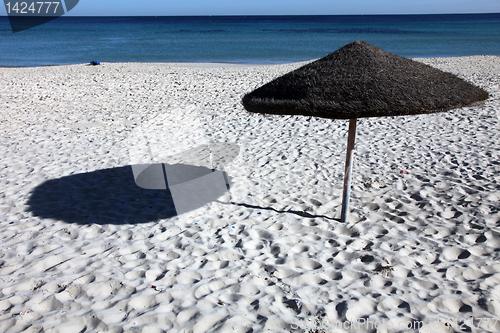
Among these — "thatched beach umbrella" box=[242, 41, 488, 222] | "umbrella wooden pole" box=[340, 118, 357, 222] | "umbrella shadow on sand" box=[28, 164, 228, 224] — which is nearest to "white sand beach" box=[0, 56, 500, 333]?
"umbrella shadow on sand" box=[28, 164, 228, 224]

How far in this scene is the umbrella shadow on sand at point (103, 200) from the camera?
4.02 metres

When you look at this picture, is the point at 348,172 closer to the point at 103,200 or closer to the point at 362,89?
the point at 362,89

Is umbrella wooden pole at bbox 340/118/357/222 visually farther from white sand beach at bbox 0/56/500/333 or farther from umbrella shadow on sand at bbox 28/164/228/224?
umbrella shadow on sand at bbox 28/164/228/224

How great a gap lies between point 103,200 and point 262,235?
2.22 meters

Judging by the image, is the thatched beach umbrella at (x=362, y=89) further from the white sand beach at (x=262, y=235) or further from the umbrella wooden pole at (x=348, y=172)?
the white sand beach at (x=262, y=235)

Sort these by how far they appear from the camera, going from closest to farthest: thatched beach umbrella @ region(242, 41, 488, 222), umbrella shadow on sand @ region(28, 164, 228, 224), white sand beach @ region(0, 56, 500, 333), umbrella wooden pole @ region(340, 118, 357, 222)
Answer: white sand beach @ region(0, 56, 500, 333), thatched beach umbrella @ region(242, 41, 488, 222), umbrella wooden pole @ region(340, 118, 357, 222), umbrella shadow on sand @ region(28, 164, 228, 224)

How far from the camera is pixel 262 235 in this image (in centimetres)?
363

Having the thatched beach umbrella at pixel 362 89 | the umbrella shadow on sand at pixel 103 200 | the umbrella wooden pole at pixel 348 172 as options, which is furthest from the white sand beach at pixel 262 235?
the thatched beach umbrella at pixel 362 89

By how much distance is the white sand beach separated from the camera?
2576 millimetres

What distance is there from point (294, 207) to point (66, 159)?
4.02 meters

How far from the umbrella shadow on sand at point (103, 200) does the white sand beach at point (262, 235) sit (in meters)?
0.03

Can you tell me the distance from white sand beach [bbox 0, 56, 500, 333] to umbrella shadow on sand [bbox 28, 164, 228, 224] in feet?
0.09

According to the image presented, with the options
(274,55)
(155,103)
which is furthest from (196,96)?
(274,55)

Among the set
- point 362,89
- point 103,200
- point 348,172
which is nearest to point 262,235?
point 348,172
